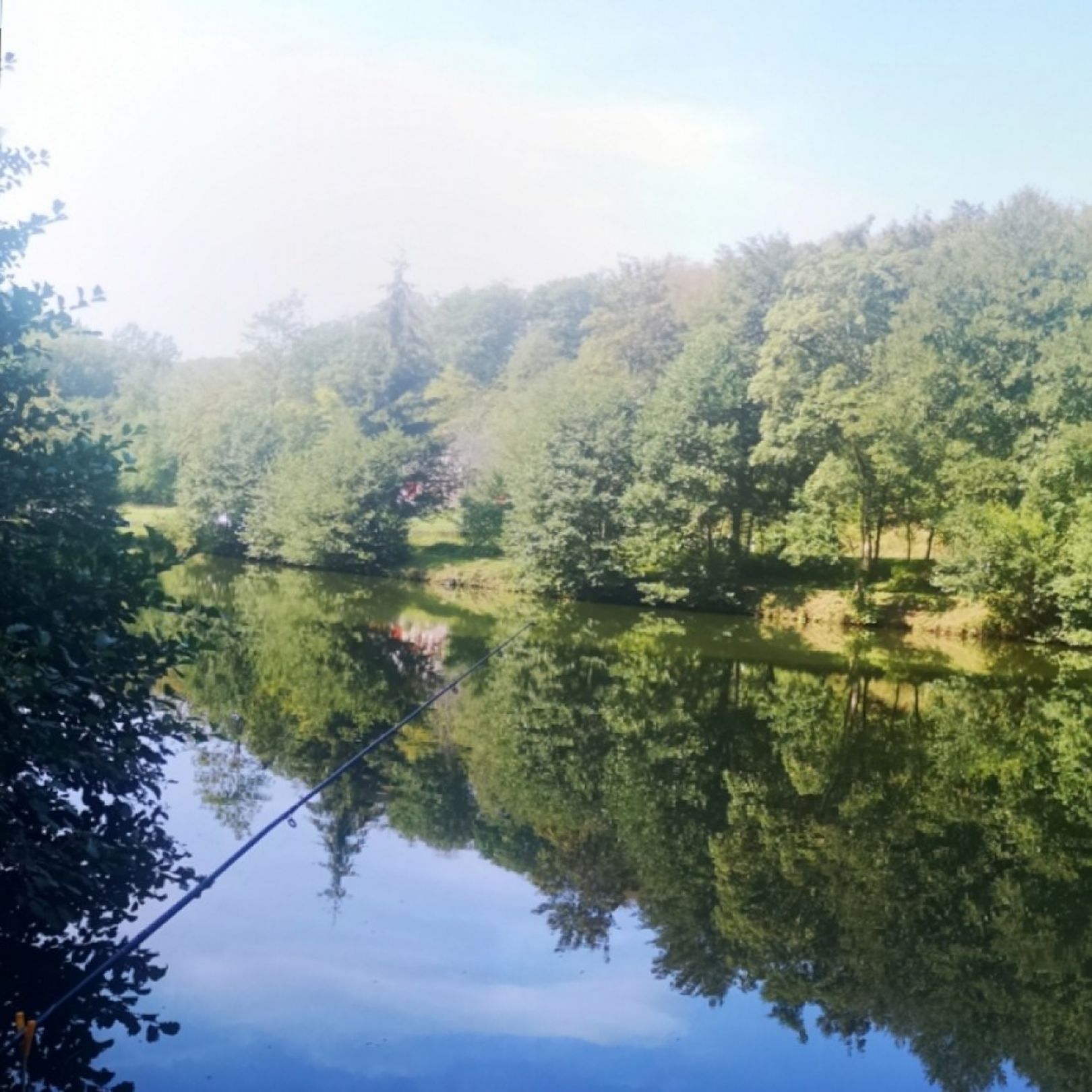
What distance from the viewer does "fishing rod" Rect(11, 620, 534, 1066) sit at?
14.2 ft

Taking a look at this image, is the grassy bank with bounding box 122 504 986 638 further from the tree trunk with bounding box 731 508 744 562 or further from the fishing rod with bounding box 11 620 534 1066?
the fishing rod with bounding box 11 620 534 1066

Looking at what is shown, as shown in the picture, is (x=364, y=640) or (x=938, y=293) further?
(x=938, y=293)

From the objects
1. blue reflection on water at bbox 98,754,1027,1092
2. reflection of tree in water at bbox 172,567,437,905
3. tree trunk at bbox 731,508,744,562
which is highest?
tree trunk at bbox 731,508,744,562

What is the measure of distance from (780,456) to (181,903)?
80.4ft

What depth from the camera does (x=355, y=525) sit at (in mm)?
36906

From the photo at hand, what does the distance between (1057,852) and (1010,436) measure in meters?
21.8

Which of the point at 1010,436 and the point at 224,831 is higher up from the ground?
the point at 1010,436

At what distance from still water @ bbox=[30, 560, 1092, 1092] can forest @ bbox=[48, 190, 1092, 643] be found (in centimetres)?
1109

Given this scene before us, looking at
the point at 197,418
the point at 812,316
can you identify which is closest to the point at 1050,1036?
the point at 812,316

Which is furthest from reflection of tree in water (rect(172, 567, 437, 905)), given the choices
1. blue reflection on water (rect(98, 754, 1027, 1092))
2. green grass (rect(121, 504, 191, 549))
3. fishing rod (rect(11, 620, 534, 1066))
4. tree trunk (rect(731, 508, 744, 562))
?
green grass (rect(121, 504, 191, 549))

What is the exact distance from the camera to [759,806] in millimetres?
9562

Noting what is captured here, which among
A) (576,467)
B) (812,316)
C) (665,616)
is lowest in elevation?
(665,616)

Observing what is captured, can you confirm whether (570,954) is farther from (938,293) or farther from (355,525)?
(938,293)

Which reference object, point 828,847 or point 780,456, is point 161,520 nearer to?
point 780,456
